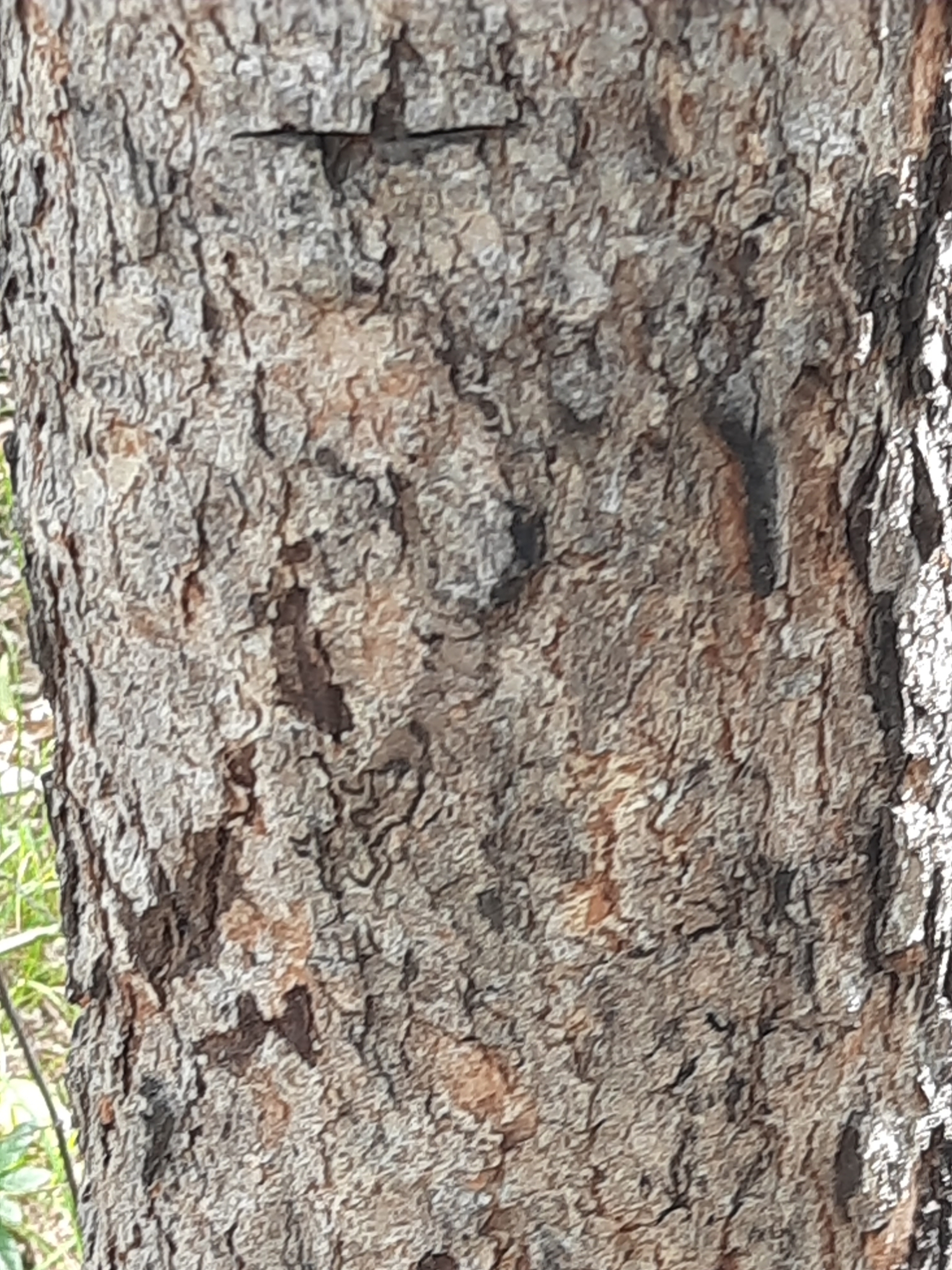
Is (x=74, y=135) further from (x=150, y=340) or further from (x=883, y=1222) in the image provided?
(x=883, y=1222)

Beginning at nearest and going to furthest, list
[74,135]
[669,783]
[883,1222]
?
[74,135], [669,783], [883,1222]

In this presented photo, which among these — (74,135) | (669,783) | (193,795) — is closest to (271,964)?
(193,795)

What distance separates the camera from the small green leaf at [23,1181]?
1712mm

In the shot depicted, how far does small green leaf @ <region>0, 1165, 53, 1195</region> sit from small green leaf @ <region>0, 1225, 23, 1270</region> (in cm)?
4

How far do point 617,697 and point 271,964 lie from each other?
22 cm

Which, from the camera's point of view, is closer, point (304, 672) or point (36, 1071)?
point (304, 672)

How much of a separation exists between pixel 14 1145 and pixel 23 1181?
3.6 inches

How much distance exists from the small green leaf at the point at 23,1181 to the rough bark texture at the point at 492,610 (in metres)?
0.73

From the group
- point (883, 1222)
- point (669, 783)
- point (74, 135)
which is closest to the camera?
point (74, 135)

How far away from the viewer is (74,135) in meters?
0.77

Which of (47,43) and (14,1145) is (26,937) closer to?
(14,1145)

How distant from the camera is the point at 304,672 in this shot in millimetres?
835

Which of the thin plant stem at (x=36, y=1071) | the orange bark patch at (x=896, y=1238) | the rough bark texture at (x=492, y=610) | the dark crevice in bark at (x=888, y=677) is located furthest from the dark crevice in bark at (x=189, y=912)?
the thin plant stem at (x=36, y=1071)

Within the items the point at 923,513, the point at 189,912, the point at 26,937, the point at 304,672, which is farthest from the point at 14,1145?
the point at 923,513
